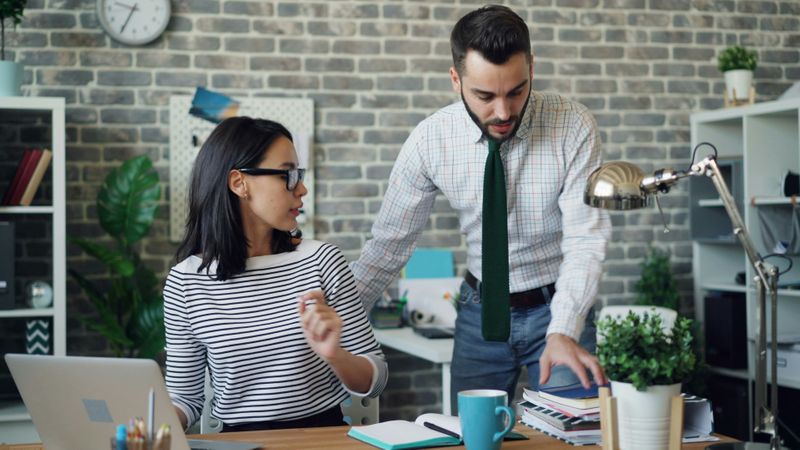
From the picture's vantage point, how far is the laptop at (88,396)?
4.60 feet

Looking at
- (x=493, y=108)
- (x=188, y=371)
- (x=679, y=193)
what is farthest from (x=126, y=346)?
(x=679, y=193)

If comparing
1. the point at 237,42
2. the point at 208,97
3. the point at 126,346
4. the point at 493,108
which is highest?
the point at 237,42

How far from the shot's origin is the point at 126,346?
3740mm

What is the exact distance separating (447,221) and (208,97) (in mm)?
1224

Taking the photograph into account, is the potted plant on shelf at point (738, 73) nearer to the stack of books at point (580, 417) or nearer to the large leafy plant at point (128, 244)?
the large leafy plant at point (128, 244)

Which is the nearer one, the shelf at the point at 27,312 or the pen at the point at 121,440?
the pen at the point at 121,440

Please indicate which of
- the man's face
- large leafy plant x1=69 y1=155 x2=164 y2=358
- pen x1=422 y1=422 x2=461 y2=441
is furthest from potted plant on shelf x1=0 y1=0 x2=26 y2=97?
pen x1=422 y1=422 x2=461 y2=441

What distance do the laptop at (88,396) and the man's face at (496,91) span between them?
3.54 feet

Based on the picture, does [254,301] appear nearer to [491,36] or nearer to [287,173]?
[287,173]

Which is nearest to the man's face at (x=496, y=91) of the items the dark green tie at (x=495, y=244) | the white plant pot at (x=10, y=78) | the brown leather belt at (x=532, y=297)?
the dark green tie at (x=495, y=244)

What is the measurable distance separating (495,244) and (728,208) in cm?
89

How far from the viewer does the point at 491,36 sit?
2.11m

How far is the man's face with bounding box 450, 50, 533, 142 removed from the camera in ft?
6.96

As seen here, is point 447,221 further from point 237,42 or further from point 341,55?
point 237,42
